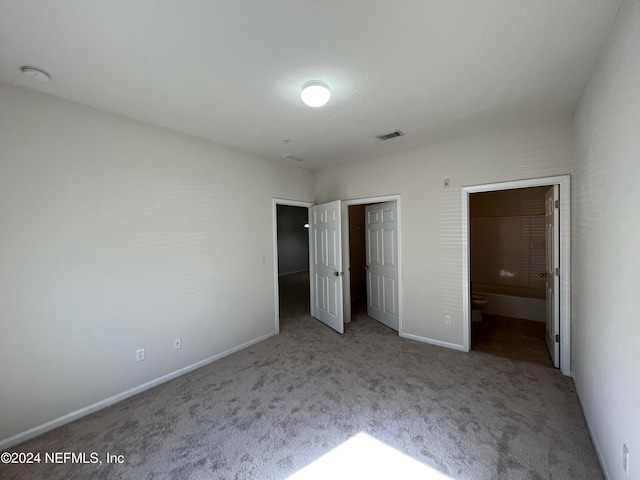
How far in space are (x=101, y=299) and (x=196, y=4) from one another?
7.69ft

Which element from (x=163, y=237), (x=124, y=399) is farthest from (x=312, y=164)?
(x=124, y=399)

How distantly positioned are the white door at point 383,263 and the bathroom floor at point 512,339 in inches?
45.4

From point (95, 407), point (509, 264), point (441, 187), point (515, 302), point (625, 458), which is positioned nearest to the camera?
point (625, 458)

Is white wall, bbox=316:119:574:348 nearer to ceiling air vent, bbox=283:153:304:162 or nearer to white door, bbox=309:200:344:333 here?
white door, bbox=309:200:344:333

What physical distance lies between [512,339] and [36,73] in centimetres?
535

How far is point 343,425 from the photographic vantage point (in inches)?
80.4

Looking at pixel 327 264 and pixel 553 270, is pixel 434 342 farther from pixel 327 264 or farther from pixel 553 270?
pixel 327 264

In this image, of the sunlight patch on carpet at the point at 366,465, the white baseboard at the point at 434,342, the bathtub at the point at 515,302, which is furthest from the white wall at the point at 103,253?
the bathtub at the point at 515,302

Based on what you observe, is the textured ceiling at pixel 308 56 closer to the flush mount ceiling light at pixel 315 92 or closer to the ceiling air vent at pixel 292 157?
the flush mount ceiling light at pixel 315 92

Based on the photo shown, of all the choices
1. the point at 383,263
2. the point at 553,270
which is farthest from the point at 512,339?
the point at 383,263

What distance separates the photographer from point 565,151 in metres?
2.60

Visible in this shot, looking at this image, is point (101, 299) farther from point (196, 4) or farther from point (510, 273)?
point (510, 273)

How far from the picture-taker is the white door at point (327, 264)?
3.90 metres

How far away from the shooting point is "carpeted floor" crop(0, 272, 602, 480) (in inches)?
66.1
